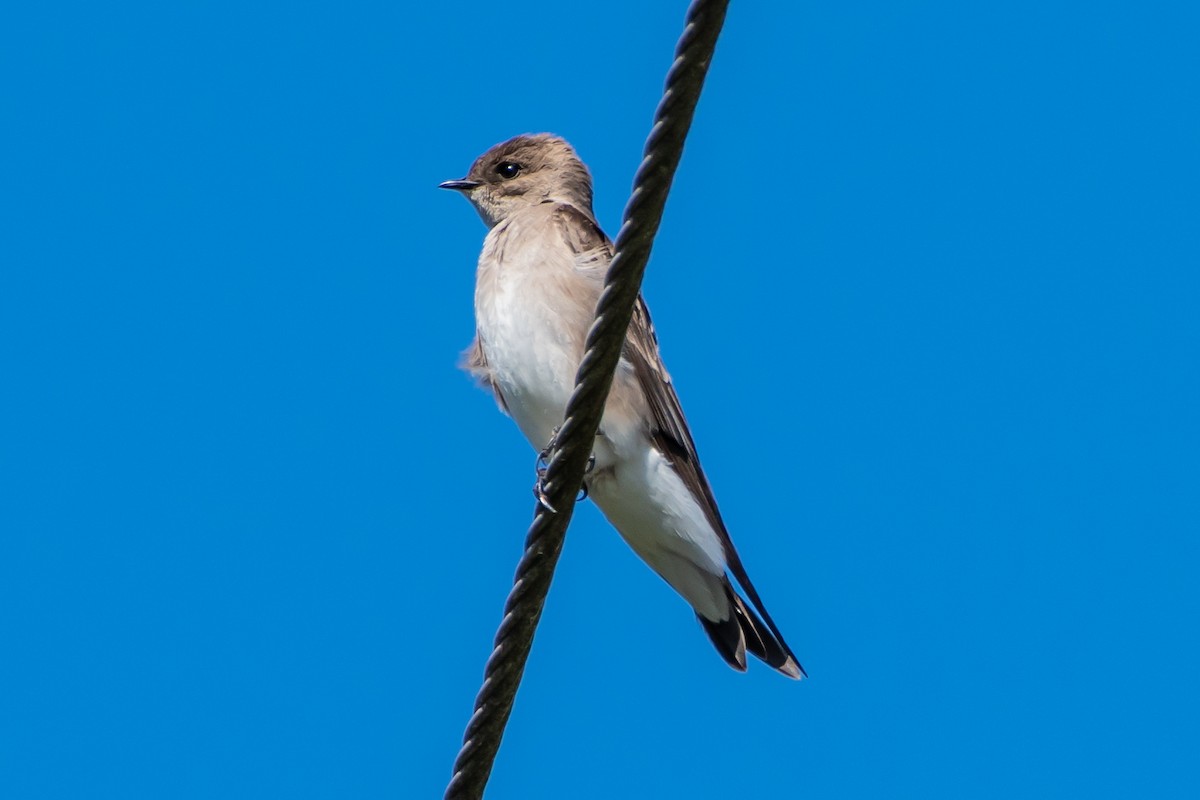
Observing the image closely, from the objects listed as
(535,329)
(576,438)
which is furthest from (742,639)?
(576,438)

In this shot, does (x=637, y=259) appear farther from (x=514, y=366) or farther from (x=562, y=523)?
(x=514, y=366)

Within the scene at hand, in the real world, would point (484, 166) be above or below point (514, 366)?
above

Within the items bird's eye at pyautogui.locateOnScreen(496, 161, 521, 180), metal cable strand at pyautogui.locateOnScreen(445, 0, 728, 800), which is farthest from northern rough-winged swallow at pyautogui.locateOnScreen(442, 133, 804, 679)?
metal cable strand at pyautogui.locateOnScreen(445, 0, 728, 800)

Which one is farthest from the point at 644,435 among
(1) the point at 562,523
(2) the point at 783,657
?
(1) the point at 562,523

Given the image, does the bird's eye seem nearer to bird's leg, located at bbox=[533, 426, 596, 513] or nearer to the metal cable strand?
bird's leg, located at bbox=[533, 426, 596, 513]

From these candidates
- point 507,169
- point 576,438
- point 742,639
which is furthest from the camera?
point 507,169

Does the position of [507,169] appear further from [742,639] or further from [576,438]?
[576,438]

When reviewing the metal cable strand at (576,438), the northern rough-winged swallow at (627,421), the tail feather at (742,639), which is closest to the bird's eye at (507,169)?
the northern rough-winged swallow at (627,421)

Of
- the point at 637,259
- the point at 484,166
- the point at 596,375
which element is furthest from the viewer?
the point at 484,166

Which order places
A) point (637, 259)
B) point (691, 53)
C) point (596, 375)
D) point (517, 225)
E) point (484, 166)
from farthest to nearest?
point (484, 166)
point (517, 225)
point (596, 375)
point (637, 259)
point (691, 53)
